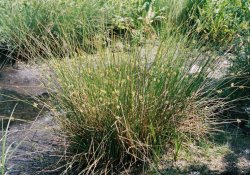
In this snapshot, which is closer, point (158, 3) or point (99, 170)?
point (99, 170)

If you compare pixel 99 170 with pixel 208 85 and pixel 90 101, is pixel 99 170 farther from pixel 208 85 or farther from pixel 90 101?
pixel 208 85

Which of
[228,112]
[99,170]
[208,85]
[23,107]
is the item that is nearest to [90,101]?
[99,170]

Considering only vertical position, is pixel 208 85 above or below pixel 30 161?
above

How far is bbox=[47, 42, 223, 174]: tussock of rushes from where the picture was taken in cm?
295

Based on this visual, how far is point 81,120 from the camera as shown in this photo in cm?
303

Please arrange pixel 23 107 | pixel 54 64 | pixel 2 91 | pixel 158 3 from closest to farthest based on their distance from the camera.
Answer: pixel 54 64 < pixel 23 107 < pixel 2 91 < pixel 158 3

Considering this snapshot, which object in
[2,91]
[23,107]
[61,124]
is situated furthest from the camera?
[2,91]

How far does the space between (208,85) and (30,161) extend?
152 cm

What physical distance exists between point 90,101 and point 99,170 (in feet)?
1.57

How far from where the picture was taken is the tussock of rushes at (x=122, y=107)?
295 centimetres

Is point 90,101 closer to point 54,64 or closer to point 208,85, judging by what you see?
point 54,64

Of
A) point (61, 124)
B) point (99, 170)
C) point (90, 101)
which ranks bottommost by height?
point (99, 170)

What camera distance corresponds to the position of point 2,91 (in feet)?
16.2

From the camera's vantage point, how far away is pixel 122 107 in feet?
9.65
